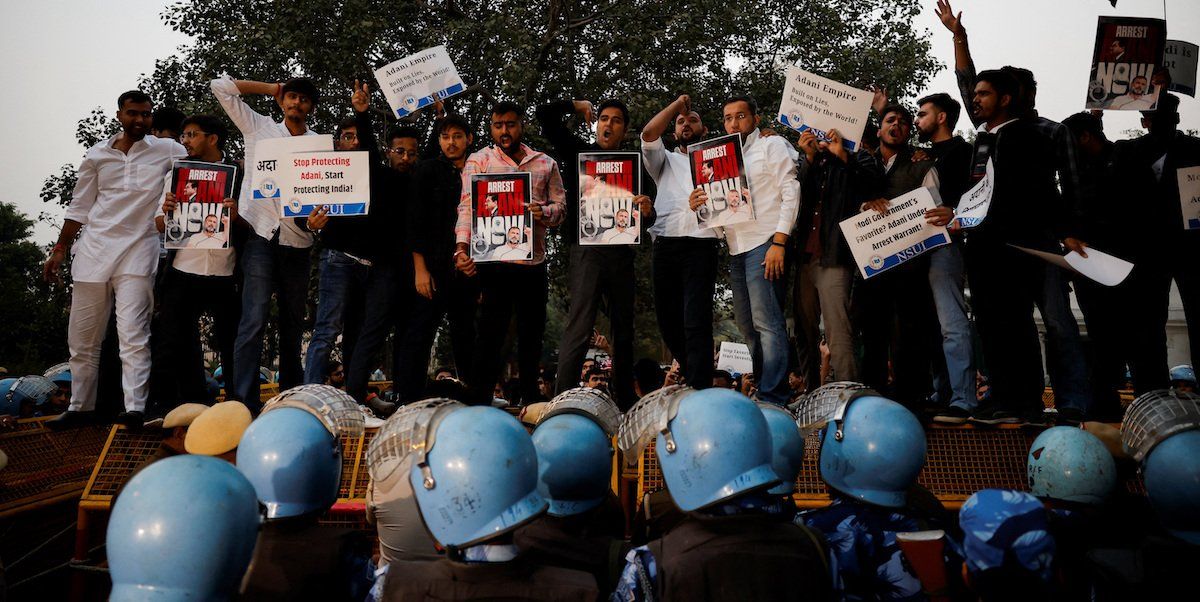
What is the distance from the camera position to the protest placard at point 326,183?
21.8 feet

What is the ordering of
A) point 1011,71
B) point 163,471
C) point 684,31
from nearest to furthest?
point 163,471 → point 1011,71 → point 684,31

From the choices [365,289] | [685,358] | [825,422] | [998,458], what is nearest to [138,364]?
[365,289]

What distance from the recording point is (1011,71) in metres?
6.34

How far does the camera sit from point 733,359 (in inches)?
478

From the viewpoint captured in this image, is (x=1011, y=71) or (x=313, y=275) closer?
(x=1011, y=71)

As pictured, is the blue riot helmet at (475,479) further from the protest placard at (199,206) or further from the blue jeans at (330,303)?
the protest placard at (199,206)

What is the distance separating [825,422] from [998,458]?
6.85 ft

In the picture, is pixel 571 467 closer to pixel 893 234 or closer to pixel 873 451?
pixel 873 451

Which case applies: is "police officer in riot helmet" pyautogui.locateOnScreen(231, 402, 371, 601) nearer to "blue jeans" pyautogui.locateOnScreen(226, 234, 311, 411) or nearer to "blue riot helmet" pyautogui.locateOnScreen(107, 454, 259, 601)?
"blue riot helmet" pyautogui.locateOnScreen(107, 454, 259, 601)

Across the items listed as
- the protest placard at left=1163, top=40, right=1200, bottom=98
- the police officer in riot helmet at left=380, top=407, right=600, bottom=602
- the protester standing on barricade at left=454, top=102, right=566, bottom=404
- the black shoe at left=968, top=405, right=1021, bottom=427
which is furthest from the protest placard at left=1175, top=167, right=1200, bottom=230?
the police officer in riot helmet at left=380, top=407, right=600, bottom=602

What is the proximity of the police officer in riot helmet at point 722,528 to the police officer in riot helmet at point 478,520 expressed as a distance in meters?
0.26

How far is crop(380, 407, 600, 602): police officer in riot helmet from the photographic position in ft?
9.11

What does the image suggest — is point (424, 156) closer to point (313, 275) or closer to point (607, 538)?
point (607, 538)

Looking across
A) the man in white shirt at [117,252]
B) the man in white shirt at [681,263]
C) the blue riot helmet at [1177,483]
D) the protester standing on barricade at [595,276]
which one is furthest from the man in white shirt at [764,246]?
the man in white shirt at [117,252]
